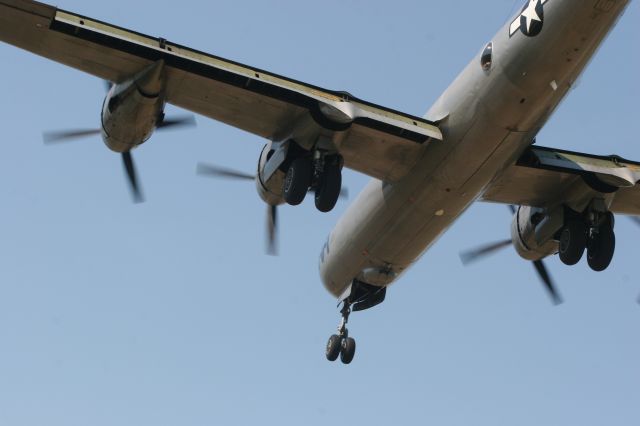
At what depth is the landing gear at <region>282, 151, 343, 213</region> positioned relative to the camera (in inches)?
1134

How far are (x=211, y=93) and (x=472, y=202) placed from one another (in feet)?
22.5

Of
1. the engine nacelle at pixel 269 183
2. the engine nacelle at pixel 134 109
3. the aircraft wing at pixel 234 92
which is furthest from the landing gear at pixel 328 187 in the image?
the engine nacelle at pixel 134 109

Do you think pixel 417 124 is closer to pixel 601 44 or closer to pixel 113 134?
pixel 601 44

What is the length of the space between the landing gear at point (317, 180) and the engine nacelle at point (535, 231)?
21.5 feet

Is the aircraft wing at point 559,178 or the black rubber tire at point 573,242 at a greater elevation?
the aircraft wing at point 559,178

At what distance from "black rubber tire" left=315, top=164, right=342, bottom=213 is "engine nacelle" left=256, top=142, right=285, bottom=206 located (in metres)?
1.49

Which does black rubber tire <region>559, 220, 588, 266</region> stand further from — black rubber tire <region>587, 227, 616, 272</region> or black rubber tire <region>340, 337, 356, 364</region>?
black rubber tire <region>340, 337, 356, 364</region>

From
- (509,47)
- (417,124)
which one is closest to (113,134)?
(417,124)

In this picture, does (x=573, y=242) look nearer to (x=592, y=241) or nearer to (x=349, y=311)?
(x=592, y=241)

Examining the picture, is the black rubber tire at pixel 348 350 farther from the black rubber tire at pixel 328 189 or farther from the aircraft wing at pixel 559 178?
the black rubber tire at pixel 328 189

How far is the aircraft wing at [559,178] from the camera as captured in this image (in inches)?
1208

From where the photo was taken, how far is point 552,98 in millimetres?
26953

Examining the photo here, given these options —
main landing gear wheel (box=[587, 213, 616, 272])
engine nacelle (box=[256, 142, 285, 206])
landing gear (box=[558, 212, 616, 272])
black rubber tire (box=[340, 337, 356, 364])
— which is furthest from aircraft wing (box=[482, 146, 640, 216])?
black rubber tire (box=[340, 337, 356, 364])

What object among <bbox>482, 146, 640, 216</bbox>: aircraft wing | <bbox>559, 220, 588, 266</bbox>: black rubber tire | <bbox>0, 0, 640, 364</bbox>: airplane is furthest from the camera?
<bbox>559, 220, 588, 266</bbox>: black rubber tire
